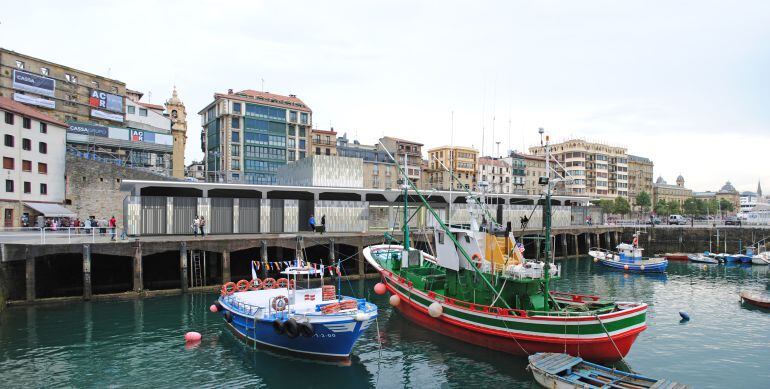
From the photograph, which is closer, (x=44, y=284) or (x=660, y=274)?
(x=44, y=284)

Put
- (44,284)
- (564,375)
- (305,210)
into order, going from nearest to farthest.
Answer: (564,375) < (44,284) < (305,210)

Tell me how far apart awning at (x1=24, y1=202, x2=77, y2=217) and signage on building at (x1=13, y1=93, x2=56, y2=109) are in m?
23.3

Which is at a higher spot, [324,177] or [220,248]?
[324,177]

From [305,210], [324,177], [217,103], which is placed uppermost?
[217,103]

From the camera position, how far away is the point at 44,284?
34688 millimetres

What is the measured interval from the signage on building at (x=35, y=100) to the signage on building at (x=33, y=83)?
854mm

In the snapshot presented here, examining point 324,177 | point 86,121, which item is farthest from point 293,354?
point 86,121

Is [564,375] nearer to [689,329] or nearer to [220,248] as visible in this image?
[689,329]

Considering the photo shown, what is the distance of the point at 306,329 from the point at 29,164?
144 feet

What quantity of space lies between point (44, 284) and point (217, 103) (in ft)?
197

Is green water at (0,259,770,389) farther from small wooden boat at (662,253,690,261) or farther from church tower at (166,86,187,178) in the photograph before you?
church tower at (166,86,187,178)

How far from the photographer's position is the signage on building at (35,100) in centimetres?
6166

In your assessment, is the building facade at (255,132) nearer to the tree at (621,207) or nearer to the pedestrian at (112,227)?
the pedestrian at (112,227)

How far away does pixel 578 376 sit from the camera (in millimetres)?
16688
